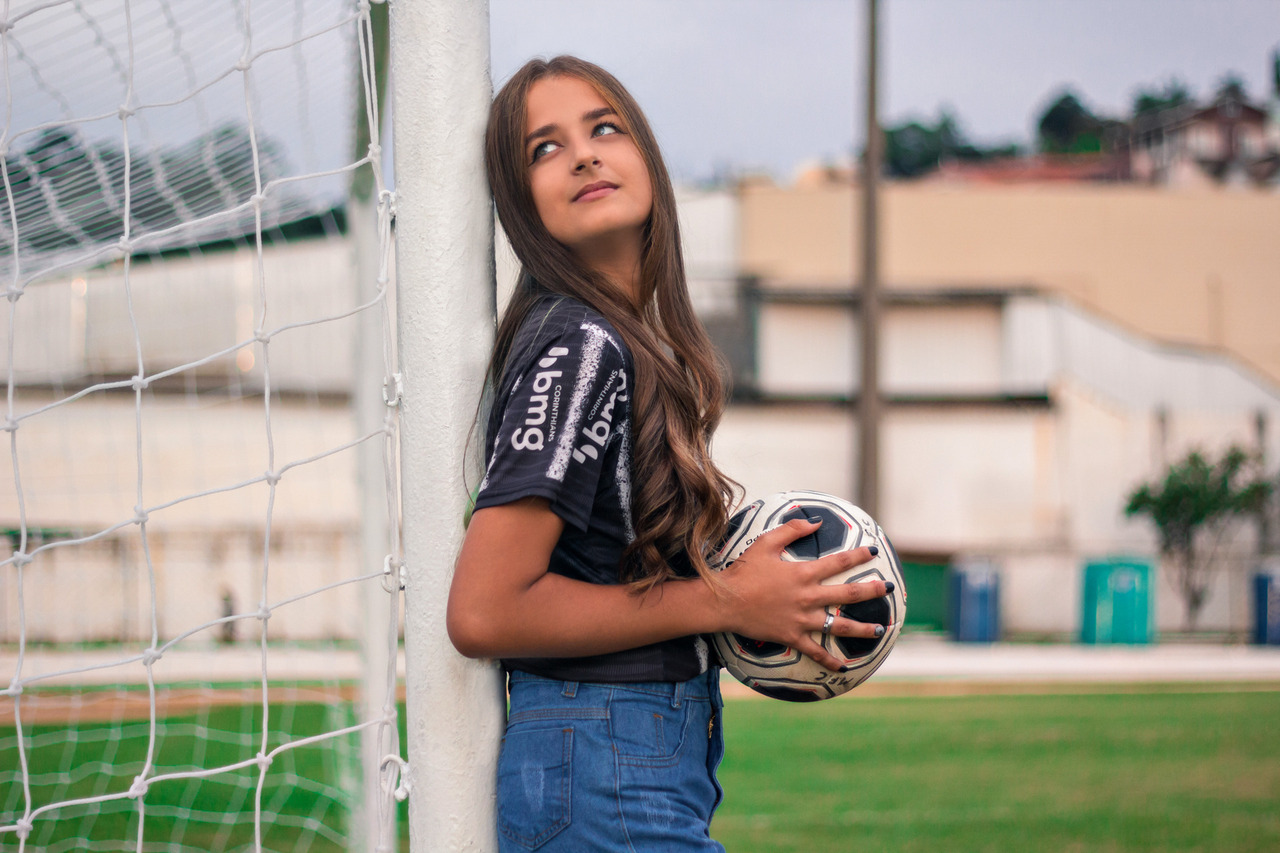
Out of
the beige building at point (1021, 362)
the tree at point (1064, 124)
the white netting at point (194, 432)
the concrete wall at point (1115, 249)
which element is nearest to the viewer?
the white netting at point (194, 432)

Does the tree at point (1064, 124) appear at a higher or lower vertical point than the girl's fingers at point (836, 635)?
higher

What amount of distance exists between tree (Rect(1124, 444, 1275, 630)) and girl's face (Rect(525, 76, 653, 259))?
1491 cm

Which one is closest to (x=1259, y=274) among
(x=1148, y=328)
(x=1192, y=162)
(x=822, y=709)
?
(x=1148, y=328)

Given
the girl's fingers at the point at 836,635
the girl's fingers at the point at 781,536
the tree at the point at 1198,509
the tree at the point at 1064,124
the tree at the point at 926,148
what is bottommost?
the tree at the point at 1198,509

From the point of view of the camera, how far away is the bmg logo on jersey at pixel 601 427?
4.30ft

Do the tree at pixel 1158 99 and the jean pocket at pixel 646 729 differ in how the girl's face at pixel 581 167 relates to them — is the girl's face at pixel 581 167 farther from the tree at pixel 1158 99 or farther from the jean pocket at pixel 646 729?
the tree at pixel 1158 99

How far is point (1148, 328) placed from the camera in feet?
66.1

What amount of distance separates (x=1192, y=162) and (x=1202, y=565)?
21.0 meters

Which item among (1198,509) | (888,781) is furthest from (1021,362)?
(888,781)

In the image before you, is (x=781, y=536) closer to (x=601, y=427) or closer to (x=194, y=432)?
(x=601, y=427)

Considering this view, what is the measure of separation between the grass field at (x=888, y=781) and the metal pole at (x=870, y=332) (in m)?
5.70

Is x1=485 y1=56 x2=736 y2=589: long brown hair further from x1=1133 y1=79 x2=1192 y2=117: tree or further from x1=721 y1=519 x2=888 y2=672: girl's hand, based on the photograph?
x1=1133 y1=79 x2=1192 y2=117: tree

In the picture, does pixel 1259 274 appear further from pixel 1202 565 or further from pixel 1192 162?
pixel 1192 162

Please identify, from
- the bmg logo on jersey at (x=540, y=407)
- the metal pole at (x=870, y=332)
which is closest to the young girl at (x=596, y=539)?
the bmg logo on jersey at (x=540, y=407)
